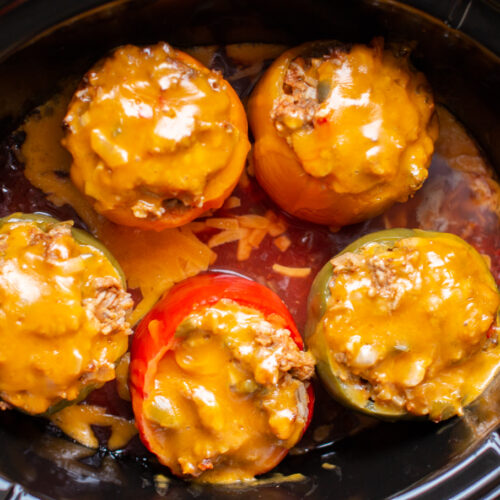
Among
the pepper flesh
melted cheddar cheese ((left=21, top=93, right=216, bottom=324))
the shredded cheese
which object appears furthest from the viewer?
the shredded cheese

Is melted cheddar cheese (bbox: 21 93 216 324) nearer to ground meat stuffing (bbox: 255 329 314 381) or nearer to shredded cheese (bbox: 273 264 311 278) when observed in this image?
shredded cheese (bbox: 273 264 311 278)

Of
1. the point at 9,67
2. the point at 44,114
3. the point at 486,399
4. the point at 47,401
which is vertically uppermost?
the point at 9,67

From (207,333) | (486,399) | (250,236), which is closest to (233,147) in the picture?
(250,236)

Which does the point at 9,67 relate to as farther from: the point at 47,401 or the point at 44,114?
the point at 47,401

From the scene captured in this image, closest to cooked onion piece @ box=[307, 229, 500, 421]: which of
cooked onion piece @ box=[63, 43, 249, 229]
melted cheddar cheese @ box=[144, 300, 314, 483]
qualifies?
melted cheddar cheese @ box=[144, 300, 314, 483]

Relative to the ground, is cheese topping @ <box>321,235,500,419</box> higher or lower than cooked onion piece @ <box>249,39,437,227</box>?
lower
